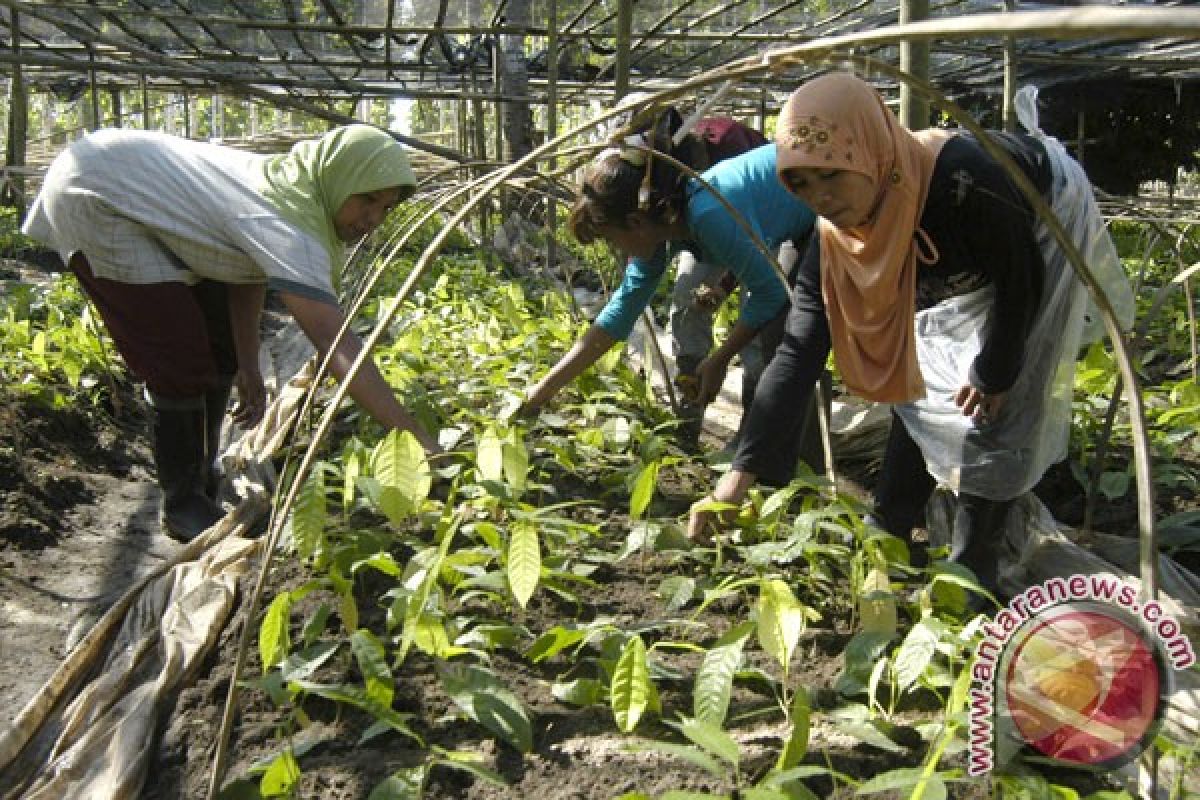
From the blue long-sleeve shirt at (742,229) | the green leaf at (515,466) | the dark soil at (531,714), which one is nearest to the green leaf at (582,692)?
the dark soil at (531,714)

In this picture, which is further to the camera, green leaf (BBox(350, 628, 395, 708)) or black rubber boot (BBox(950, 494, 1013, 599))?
black rubber boot (BBox(950, 494, 1013, 599))

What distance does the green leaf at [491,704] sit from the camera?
4.90 feet

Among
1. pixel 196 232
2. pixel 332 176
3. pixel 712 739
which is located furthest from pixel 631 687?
pixel 196 232

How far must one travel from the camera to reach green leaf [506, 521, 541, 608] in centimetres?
174

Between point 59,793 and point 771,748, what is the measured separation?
1067 mm

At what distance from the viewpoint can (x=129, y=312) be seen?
2.62 m

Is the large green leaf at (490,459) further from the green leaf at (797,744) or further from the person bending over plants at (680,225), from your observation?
the green leaf at (797,744)

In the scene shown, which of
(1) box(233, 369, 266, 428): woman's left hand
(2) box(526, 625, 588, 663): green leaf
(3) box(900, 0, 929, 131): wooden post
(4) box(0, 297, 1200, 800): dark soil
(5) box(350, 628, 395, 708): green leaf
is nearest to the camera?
(4) box(0, 297, 1200, 800): dark soil

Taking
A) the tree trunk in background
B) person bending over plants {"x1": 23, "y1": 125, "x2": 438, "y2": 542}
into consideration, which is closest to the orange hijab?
person bending over plants {"x1": 23, "y1": 125, "x2": 438, "y2": 542}

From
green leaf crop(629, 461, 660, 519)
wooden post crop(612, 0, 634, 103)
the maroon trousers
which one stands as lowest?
green leaf crop(629, 461, 660, 519)

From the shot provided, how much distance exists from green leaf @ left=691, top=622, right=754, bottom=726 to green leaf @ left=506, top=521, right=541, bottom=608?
34 centimetres

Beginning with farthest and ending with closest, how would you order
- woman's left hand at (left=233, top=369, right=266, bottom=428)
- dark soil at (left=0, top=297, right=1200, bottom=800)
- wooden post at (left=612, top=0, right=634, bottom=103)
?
wooden post at (left=612, top=0, right=634, bottom=103)
woman's left hand at (left=233, top=369, right=266, bottom=428)
dark soil at (left=0, top=297, right=1200, bottom=800)

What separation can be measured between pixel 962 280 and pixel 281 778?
146 cm

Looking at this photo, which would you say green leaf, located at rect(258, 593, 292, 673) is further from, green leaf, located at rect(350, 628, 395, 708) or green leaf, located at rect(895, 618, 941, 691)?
green leaf, located at rect(895, 618, 941, 691)
